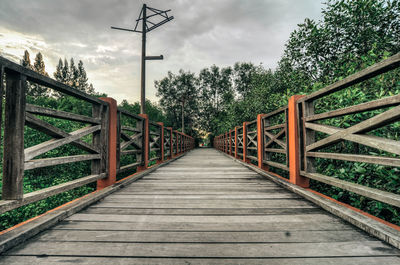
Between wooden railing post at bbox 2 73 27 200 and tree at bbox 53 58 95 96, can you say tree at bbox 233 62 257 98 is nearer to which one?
wooden railing post at bbox 2 73 27 200

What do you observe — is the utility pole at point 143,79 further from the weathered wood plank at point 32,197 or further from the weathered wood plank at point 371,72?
the weathered wood plank at point 371,72

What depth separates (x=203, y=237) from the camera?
124cm

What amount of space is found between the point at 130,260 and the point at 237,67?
106 ft

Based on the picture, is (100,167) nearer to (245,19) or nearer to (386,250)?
(386,250)

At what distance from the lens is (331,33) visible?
5691 mm

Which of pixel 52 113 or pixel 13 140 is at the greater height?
pixel 52 113

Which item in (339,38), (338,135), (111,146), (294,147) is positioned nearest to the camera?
(338,135)

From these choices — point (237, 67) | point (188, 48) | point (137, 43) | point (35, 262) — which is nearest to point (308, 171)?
point (35, 262)

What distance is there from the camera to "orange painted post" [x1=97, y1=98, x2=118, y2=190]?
96.8 inches

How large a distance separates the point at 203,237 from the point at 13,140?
137cm

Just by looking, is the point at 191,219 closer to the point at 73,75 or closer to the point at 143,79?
the point at 143,79

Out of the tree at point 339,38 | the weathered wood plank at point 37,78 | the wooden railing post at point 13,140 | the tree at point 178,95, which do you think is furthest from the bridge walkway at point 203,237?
the tree at point 178,95

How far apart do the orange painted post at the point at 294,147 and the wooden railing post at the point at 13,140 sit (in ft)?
8.67

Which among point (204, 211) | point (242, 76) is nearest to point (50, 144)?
point (204, 211)
